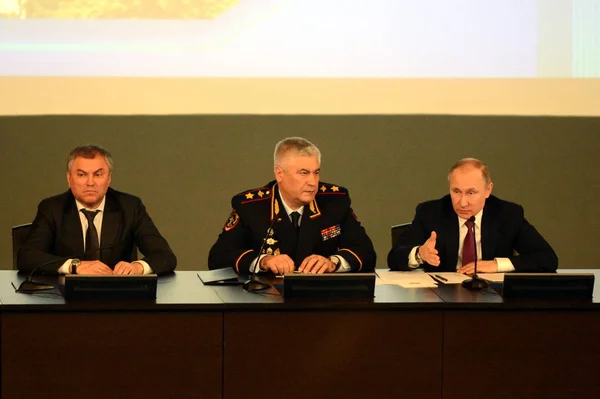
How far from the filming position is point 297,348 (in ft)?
9.97

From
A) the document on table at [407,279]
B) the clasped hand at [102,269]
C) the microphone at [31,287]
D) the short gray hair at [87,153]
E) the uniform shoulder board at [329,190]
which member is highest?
the short gray hair at [87,153]

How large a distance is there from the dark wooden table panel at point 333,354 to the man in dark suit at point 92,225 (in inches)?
32.1

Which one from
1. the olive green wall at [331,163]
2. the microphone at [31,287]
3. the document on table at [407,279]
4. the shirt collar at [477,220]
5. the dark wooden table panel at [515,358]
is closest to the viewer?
the dark wooden table panel at [515,358]

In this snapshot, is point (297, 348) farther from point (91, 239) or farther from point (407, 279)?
point (91, 239)

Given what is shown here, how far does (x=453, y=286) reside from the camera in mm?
3420

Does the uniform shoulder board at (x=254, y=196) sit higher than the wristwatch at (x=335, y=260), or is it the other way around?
the uniform shoulder board at (x=254, y=196)

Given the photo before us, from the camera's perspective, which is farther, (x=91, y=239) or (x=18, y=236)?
(x=18, y=236)

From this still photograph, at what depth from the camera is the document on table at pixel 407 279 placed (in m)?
3.46

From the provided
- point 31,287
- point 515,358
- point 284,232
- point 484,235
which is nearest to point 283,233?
point 284,232

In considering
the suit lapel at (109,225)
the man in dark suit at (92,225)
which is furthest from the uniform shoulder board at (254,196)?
the suit lapel at (109,225)

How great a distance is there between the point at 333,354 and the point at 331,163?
262 centimetres
